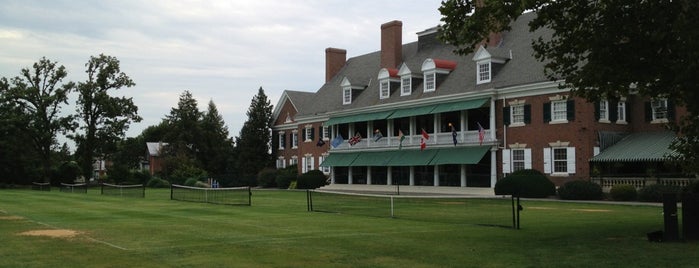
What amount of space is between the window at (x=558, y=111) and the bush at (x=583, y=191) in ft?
17.7

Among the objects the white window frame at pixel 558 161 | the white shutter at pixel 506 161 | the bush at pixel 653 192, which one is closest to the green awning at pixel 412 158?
the white shutter at pixel 506 161

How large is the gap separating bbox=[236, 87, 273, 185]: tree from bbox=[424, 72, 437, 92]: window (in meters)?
26.9

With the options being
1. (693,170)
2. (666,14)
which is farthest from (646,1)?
(693,170)

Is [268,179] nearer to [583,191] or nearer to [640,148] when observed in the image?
[583,191]

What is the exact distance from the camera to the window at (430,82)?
52731mm

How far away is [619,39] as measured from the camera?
1653 centimetres

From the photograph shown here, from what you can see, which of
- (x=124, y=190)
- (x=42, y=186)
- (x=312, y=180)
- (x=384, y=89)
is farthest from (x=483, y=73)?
(x=42, y=186)

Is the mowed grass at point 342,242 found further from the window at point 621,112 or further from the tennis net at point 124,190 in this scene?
the tennis net at point 124,190

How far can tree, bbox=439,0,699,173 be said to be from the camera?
1545 cm

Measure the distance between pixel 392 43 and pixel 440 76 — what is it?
28.5 ft

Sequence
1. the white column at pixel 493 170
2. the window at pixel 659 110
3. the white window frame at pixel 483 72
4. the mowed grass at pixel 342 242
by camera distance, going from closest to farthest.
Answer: the mowed grass at pixel 342 242, the window at pixel 659 110, the white column at pixel 493 170, the white window frame at pixel 483 72

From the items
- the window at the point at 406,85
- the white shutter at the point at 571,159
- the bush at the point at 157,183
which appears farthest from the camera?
the bush at the point at 157,183

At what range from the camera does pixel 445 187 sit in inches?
1999

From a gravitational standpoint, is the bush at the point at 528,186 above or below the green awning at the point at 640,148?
below
